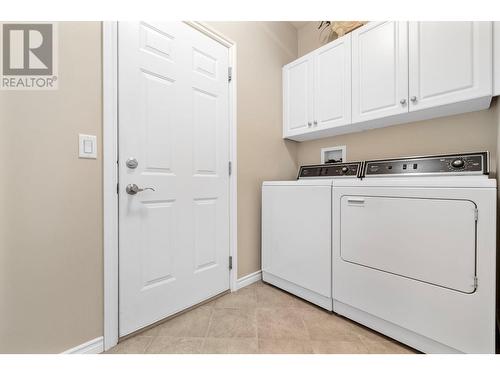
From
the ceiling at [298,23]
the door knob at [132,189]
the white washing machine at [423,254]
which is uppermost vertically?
the ceiling at [298,23]

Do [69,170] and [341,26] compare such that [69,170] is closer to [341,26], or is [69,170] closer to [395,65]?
[395,65]

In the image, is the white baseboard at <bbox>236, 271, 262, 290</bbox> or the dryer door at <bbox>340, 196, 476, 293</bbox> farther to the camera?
the white baseboard at <bbox>236, 271, 262, 290</bbox>

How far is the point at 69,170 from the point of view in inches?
42.0

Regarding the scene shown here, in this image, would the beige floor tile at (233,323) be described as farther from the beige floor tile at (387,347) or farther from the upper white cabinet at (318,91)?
the upper white cabinet at (318,91)

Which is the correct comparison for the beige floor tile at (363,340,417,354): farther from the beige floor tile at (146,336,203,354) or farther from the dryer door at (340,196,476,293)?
the beige floor tile at (146,336,203,354)

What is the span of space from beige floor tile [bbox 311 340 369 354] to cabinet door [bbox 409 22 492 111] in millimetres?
1504

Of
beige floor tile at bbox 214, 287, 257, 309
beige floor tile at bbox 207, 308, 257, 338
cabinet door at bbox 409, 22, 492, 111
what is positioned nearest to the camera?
cabinet door at bbox 409, 22, 492, 111

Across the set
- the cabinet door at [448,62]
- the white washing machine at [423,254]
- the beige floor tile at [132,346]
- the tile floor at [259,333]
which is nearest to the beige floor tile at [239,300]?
the tile floor at [259,333]

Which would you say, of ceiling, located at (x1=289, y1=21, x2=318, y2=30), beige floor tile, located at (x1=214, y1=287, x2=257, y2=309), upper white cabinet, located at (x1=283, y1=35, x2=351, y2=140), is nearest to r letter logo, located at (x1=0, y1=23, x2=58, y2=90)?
beige floor tile, located at (x1=214, y1=287, x2=257, y2=309)

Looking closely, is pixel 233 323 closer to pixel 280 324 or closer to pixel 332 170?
pixel 280 324

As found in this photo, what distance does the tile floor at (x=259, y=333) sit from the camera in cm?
119

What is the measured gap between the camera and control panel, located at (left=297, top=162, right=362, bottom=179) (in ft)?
5.76

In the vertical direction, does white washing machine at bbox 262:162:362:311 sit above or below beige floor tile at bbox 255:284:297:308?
above

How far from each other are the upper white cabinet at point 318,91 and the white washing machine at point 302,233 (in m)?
0.41
